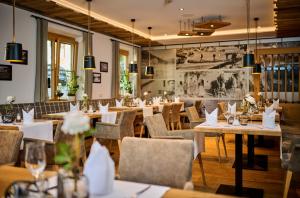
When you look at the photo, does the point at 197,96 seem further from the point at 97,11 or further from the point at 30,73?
the point at 30,73

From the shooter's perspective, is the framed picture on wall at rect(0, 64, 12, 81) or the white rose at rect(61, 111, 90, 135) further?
the framed picture on wall at rect(0, 64, 12, 81)

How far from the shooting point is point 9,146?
7.37 feet

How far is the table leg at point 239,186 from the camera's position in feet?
11.7

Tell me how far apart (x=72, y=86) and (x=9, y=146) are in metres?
5.94

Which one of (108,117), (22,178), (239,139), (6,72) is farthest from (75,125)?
(6,72)

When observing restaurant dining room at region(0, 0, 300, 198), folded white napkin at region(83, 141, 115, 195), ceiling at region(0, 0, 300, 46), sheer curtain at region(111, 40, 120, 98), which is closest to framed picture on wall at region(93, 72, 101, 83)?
restaurant dining room at region(0, 0, 300, 198)

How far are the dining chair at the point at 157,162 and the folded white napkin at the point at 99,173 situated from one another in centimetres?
49

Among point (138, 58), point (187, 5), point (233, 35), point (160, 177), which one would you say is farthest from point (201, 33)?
point (160, 177)

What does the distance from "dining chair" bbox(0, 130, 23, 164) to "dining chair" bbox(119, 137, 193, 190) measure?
91 cm

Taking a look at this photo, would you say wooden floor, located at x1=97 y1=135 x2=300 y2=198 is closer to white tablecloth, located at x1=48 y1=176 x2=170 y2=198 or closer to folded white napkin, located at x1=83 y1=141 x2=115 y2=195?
white tablecloth, located at x1=48 y1=176 x2=170 y2=198

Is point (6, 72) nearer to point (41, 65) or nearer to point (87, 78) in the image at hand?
point (41, 65)

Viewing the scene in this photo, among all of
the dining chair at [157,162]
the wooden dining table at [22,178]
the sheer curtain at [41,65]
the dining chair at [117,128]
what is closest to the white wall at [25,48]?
the sheer curtain at [41,65]

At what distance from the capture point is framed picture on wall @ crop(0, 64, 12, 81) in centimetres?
601

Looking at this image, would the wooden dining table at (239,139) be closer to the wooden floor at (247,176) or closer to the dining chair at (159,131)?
the wooden floor at (247,176)
